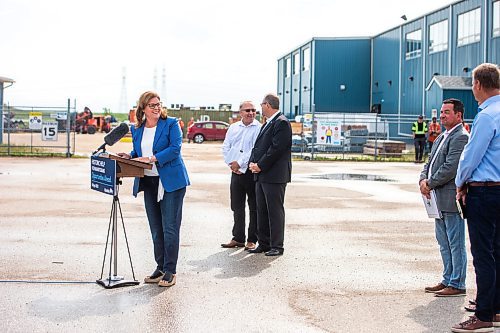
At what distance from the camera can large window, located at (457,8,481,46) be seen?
3803 centimetres

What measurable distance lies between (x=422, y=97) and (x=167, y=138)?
37.8 m

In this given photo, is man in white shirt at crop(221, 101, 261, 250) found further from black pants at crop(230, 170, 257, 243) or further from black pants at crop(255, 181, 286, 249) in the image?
black pants at crop(255, 181, 286, 249)

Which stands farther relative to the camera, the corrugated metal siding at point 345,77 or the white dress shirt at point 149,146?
the corrugated metal siding at point 345,77

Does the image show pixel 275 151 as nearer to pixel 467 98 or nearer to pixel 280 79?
pixel 467 98

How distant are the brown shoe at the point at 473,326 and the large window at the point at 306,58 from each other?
53.6m

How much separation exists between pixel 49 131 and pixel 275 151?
21753 mm

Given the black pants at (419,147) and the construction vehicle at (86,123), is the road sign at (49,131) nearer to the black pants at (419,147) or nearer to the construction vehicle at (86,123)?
the black pants at (419,147)

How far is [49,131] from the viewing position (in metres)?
29.3

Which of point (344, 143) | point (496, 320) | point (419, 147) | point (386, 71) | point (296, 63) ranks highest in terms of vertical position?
point (296, 63)

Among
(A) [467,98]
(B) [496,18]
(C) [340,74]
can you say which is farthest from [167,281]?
(C) [340,74]

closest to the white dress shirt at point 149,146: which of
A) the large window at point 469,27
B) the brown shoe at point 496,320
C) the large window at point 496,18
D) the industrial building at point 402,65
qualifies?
the brown shoe at point 496,320

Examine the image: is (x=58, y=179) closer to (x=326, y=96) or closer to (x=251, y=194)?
(x=251, y=194)

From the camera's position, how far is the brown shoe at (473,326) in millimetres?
5973

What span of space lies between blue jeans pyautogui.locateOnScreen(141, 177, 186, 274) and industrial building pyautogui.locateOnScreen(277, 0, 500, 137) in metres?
23.3
